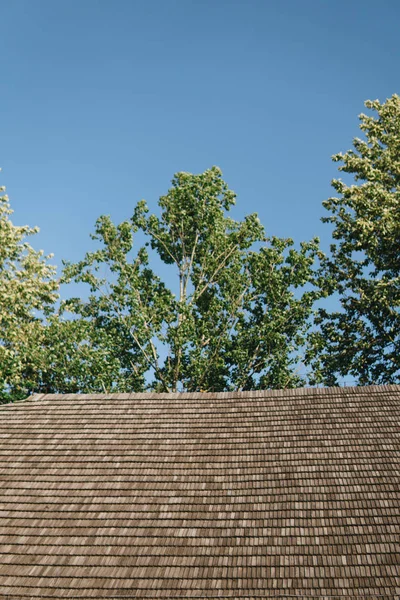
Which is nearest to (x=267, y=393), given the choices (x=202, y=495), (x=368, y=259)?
(x=202, y=495)

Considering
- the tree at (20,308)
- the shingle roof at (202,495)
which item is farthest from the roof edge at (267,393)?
the tree at (20,308)

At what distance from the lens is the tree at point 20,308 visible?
860 inches

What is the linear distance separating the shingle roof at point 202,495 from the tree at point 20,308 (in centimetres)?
1020

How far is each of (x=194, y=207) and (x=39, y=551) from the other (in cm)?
1860

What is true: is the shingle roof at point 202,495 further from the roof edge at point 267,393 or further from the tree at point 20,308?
Result: the tree at point 20,308

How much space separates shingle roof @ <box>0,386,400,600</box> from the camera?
7520 mm

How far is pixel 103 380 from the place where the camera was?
70.9 ft

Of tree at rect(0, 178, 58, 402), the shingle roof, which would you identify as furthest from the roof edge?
tree at rect(0, 178, 58, 402)

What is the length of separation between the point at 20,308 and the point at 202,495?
16039 millimetres

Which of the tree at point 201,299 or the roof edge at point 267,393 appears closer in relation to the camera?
the roof edge at point 267,393

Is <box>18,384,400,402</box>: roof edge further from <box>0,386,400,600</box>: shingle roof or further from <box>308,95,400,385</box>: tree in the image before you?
<box>308,95,400,385</box>: tree

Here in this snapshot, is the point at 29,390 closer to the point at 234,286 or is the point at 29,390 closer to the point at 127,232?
the point at 127,232

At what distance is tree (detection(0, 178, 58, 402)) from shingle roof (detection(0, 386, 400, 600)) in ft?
33.5

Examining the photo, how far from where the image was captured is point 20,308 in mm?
23172
